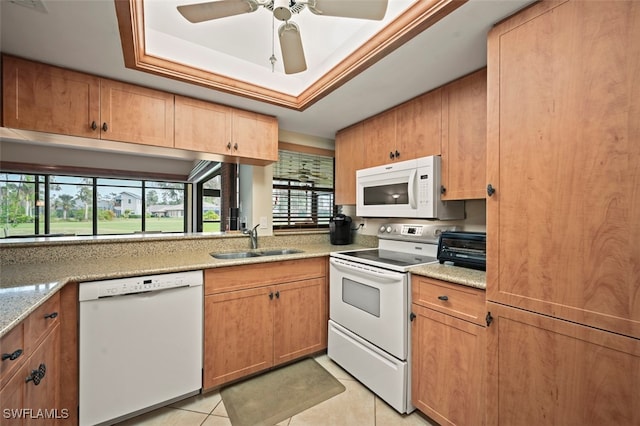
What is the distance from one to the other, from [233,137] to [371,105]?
3.92 ft

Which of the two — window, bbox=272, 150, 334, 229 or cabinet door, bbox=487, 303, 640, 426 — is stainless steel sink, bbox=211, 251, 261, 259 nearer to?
window, bbox=272, 150, 334, 229

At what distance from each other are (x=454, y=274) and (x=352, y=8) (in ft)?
4.72

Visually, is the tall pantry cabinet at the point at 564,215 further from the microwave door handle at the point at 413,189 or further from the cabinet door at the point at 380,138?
the cabinet door at the point at 380,138

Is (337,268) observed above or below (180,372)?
above

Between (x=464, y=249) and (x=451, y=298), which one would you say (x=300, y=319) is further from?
(x=464, y=249)

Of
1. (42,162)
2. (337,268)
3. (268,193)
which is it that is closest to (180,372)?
(337,268)

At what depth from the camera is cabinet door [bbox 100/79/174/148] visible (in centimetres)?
176

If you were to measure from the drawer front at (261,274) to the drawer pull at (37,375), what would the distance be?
0.80 m

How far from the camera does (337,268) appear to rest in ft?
7.36

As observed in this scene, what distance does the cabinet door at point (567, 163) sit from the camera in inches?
36.7

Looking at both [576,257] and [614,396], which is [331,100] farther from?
[614,396]

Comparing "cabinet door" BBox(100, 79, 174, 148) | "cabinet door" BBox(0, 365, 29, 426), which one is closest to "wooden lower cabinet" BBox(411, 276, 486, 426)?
"cabinet door" BBox(0, 365, 29, 426)

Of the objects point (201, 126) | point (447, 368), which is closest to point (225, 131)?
point (201, 126)

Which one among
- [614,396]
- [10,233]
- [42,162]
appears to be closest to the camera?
[614,396]
